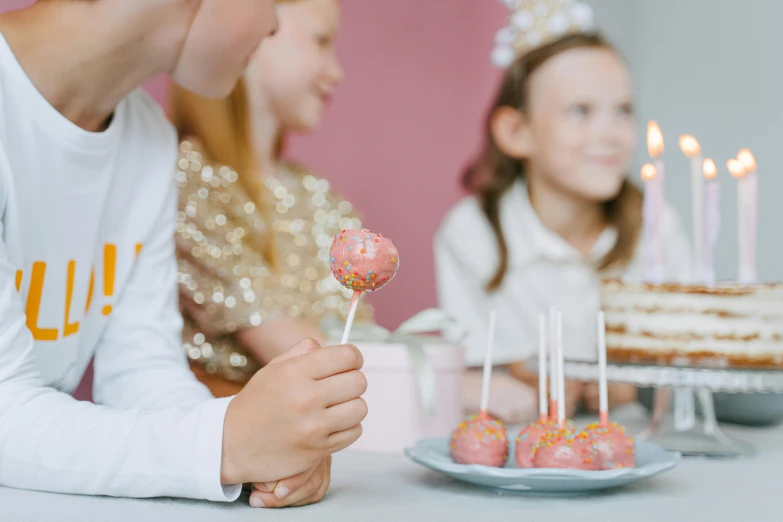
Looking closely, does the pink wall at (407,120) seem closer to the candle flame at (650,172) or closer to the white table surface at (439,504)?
the candle flame at (650,172)

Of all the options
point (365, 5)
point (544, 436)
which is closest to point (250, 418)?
point (544, 436)

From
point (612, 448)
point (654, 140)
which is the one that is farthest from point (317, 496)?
point (654, 140)

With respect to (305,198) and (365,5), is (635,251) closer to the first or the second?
(305,198)

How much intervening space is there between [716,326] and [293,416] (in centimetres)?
63

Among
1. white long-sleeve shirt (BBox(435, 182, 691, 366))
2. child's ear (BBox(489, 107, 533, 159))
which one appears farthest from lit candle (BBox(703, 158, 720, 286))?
child's ear (BBox(489, 107, 533, 159))

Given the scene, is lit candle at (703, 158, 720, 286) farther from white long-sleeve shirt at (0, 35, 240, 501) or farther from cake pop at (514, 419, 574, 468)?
white long-sleeve shirt at (0, 35, 240, 501)

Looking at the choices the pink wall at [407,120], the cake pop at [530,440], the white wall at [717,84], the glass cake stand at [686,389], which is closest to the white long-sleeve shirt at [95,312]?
the cake pop at [530,440]

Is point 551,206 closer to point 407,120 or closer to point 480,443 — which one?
point 407,120

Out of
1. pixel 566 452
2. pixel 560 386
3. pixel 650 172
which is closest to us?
pixel 566 452

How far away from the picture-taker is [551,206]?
1798 mm

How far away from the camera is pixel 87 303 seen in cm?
102

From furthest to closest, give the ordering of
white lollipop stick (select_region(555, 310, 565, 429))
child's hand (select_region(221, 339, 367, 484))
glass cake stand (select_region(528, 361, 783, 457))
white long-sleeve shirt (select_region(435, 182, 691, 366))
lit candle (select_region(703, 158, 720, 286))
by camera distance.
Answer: white long-sleeve shirt (select_region(435, 182, 691, 366)) < lit candle (select_region(703, 158, 720, 286)) < glass cake stand (select_region(528, 361, 783, 457)) < white lollipop stick (select_region(555, 310, 565, 429)) < child's hand (select_region(221, 339, 367, 484))

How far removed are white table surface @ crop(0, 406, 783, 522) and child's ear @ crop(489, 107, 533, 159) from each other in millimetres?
971

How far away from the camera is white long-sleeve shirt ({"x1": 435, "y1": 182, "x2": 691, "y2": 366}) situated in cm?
172
